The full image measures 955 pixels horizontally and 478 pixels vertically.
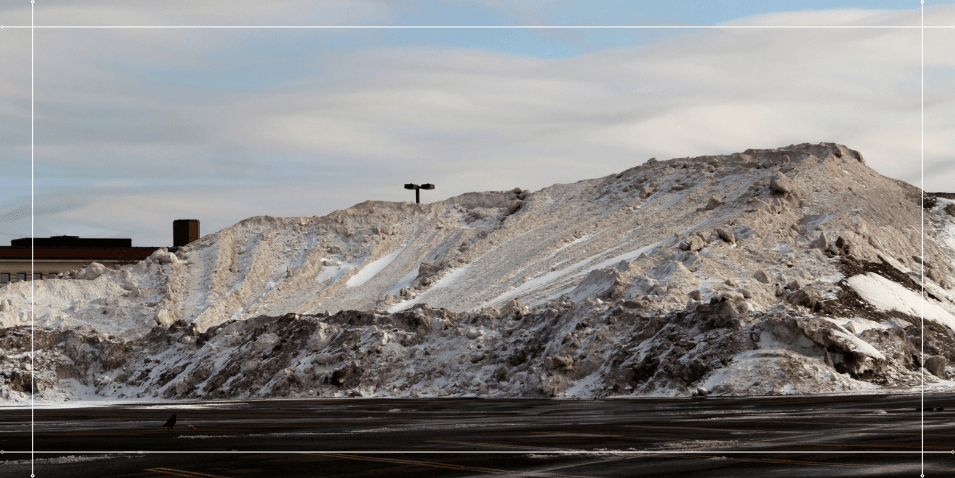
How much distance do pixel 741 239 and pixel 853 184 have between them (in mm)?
16394

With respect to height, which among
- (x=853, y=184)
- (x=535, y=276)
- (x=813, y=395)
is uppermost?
(x=853, y=184)

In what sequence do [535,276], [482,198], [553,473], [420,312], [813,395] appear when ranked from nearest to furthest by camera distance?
[553,473] < [813,395] < [420,312] < [535,276] < [482,198]

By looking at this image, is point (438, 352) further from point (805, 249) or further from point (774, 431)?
point (774, 431)

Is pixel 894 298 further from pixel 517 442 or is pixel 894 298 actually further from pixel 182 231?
pixel 182 231

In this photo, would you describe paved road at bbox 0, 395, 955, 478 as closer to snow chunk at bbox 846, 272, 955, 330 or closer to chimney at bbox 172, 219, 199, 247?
snow chunk at bbox 846, 272, 955, 330

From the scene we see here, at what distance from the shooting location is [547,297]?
5391 cm

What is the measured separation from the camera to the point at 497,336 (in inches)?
1898

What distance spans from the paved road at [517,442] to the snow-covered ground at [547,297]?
9.95 m

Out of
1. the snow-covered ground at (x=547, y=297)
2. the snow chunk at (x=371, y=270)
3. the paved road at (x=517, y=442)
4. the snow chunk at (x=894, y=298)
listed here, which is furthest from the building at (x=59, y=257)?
the paved road at (x=517, y=442)

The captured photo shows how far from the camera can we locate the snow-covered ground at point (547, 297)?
4169 centimetres

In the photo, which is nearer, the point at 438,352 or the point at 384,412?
the point at 384,412

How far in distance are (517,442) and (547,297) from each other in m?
34.4

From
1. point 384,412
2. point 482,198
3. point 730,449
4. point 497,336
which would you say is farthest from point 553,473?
point 482,198

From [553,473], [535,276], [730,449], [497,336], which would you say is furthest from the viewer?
[535,276]
